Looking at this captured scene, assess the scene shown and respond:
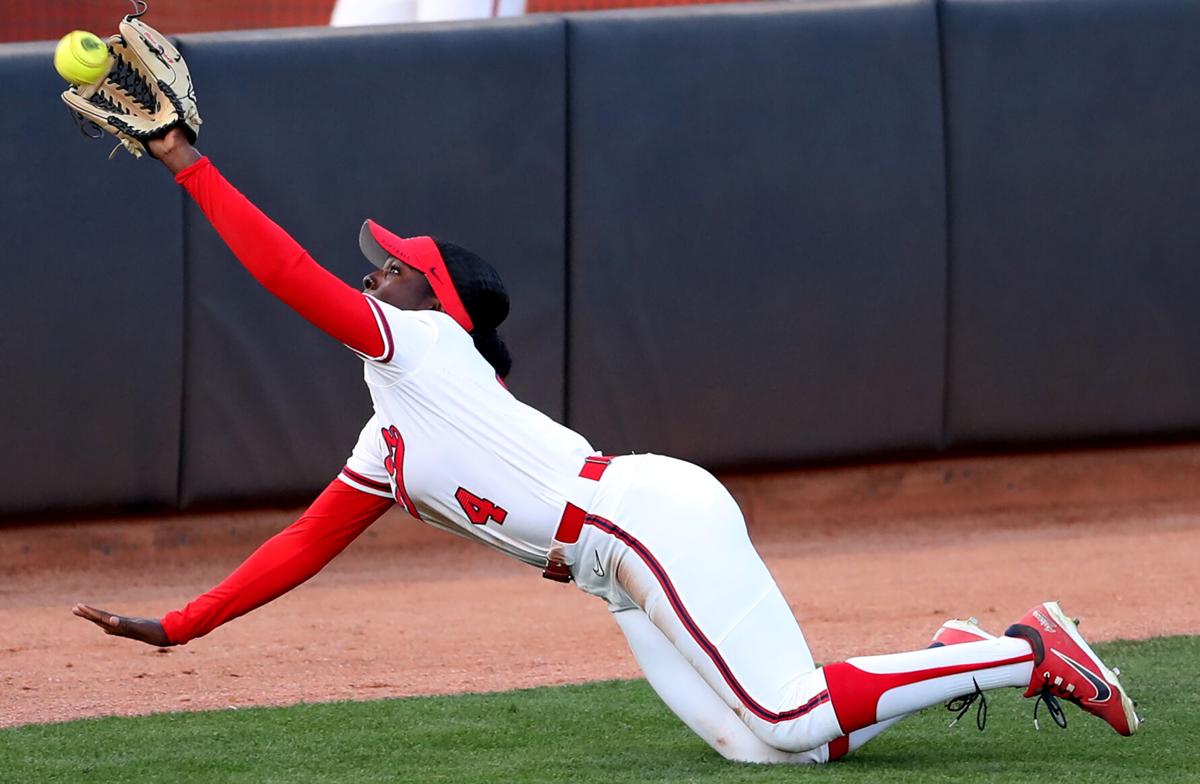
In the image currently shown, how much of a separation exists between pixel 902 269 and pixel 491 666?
9.14ft

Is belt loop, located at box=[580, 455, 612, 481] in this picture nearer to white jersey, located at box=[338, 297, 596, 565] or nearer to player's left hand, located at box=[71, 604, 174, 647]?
white jersey, located at box=[338, 297, 596, 565]

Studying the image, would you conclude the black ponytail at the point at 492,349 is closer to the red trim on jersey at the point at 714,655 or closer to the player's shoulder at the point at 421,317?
the player's shoulder at the point at 421,317

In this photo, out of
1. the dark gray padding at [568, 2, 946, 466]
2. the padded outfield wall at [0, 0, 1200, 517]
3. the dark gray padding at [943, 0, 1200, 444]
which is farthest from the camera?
the dark gray padding at [943, 0, 1200, 444]

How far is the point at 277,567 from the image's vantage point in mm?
3695

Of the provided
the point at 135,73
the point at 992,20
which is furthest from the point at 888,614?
the point at 135,73

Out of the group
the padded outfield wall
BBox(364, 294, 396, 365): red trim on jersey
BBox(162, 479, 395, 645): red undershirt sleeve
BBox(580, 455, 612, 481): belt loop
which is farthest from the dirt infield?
BBox(364, 294, 396, 365): red trim on jersey

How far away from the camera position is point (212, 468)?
6465 mm

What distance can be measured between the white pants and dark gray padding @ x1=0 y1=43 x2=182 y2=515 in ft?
10.6

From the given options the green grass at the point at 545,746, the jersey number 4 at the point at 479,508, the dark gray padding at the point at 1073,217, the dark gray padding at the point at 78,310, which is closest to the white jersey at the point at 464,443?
the jersey number 4 at the point at 479,508

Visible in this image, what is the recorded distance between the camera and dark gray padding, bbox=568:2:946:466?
22.4ft

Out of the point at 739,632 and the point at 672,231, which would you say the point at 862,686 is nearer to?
the point at 739,632

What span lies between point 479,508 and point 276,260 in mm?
662

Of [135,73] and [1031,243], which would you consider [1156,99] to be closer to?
[1031,243]

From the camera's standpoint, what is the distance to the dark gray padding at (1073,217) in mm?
7129
